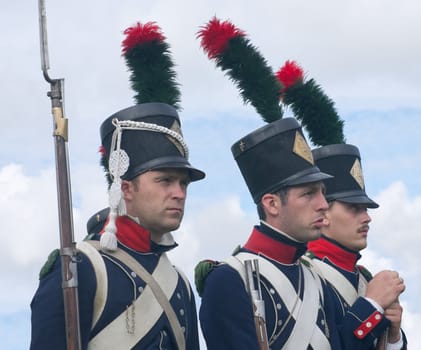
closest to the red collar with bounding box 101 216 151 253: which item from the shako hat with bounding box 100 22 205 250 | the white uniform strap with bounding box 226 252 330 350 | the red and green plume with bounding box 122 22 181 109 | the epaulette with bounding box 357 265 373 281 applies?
the shako hat with bounding box 100 22 205 250

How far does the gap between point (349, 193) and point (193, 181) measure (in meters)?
2.77

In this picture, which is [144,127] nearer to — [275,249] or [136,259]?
[136,259]

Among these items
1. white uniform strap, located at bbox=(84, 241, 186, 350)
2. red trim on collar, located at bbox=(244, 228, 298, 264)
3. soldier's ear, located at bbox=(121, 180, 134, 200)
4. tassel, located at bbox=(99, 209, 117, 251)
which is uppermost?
soldier's ear, located at bbox=(121, 180, 134, 200)

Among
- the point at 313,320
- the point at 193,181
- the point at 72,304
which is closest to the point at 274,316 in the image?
the point at 313,320

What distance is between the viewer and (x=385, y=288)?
369 inches

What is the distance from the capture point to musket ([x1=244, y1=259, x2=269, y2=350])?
8.03 m

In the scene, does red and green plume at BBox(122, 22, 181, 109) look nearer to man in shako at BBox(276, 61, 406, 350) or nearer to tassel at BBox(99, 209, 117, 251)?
tassel at BBox(99, 209, 117, 251)

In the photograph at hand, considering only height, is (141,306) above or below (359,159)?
below

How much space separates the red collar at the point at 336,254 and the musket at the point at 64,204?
149 inches

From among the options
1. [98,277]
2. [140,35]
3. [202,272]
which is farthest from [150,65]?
[98,277]

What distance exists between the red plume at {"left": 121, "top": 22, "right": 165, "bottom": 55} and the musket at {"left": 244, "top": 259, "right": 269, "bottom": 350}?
1899 millimetres

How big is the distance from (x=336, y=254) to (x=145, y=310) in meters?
3.30

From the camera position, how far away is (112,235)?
24.4ft

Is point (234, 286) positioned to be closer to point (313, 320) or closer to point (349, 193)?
point (313, 320)
